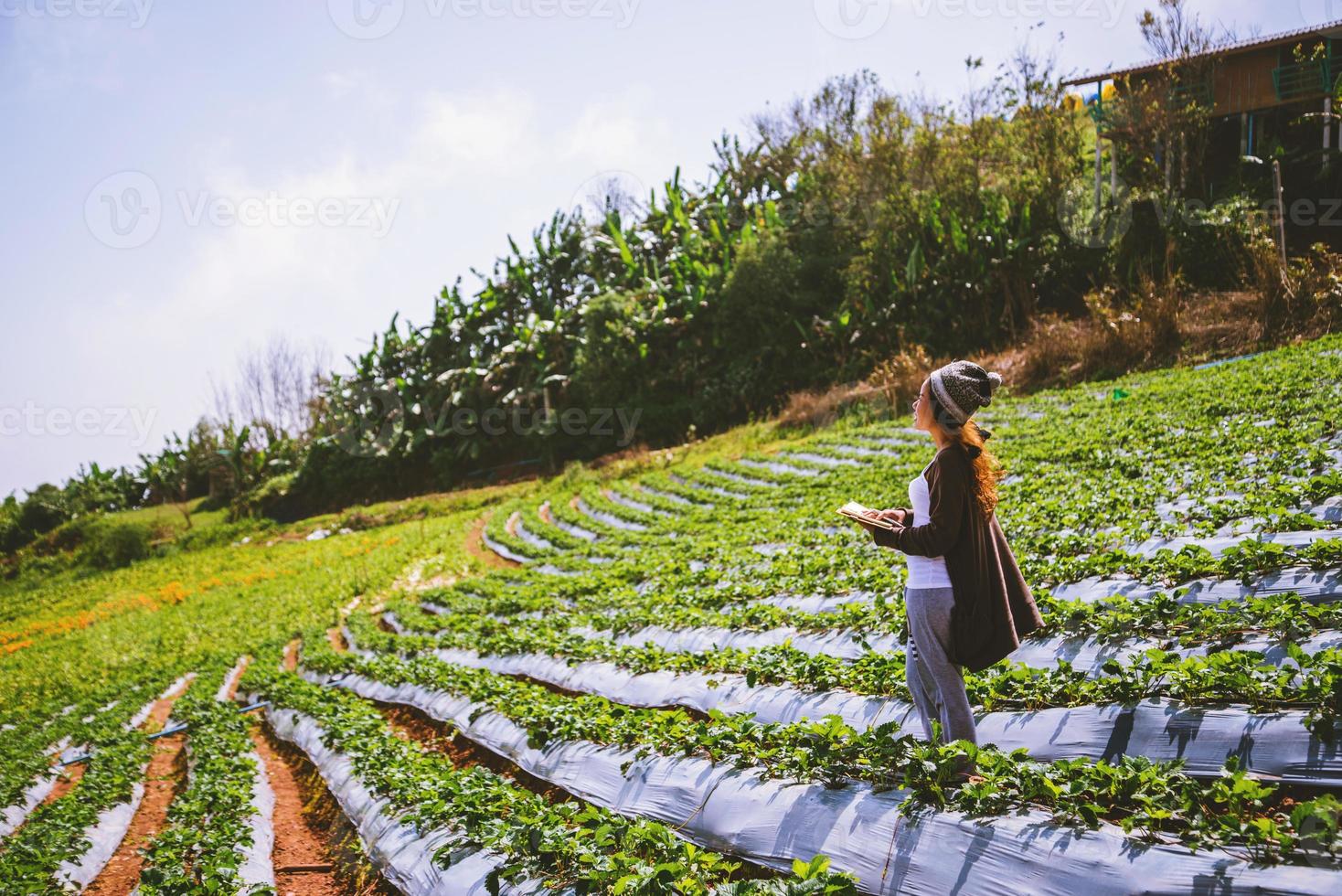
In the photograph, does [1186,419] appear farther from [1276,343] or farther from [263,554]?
[263,554]

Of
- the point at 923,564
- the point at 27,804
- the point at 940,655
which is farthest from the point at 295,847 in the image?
the point at 923,564

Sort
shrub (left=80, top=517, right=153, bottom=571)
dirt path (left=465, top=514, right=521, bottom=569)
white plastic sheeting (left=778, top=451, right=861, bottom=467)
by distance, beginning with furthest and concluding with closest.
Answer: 1. shrub (left=80, top=517, right=153, bottom=571)
2. dirt path (left=465, top=514, right=521, bottom=569)
3. white plastic sheeting (left=778, top=451, right=861, bottom=467)

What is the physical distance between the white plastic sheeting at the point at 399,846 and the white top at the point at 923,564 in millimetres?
2193

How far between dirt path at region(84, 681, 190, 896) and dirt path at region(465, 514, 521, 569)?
5821 mm

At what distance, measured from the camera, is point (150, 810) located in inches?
264

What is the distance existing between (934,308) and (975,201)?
344 cm

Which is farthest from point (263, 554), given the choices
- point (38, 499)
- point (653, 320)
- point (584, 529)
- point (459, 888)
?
point (459, 888)

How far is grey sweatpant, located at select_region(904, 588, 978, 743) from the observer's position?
328 centimetres

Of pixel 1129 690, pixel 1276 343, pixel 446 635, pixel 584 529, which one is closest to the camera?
pixel 1129 690

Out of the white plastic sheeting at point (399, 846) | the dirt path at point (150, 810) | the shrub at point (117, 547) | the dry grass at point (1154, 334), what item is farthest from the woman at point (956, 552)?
the shrub at point (117, 547)

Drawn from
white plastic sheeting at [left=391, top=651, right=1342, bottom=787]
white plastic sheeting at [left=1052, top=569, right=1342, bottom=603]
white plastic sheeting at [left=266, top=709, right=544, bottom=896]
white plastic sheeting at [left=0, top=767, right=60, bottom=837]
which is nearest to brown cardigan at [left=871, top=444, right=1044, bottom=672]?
white plastic sheeting at [left=391, top=651, right=1342, bottom=787]

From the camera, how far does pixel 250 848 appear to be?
16.7 feet

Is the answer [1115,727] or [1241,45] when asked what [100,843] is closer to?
[1115,727]

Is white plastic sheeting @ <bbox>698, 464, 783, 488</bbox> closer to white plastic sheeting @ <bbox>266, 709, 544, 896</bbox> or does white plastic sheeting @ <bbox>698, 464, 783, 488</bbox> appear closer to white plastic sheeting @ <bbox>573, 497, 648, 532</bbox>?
white plastic sheeting @ <bbox>573, 497, 648, 532</bbox>
